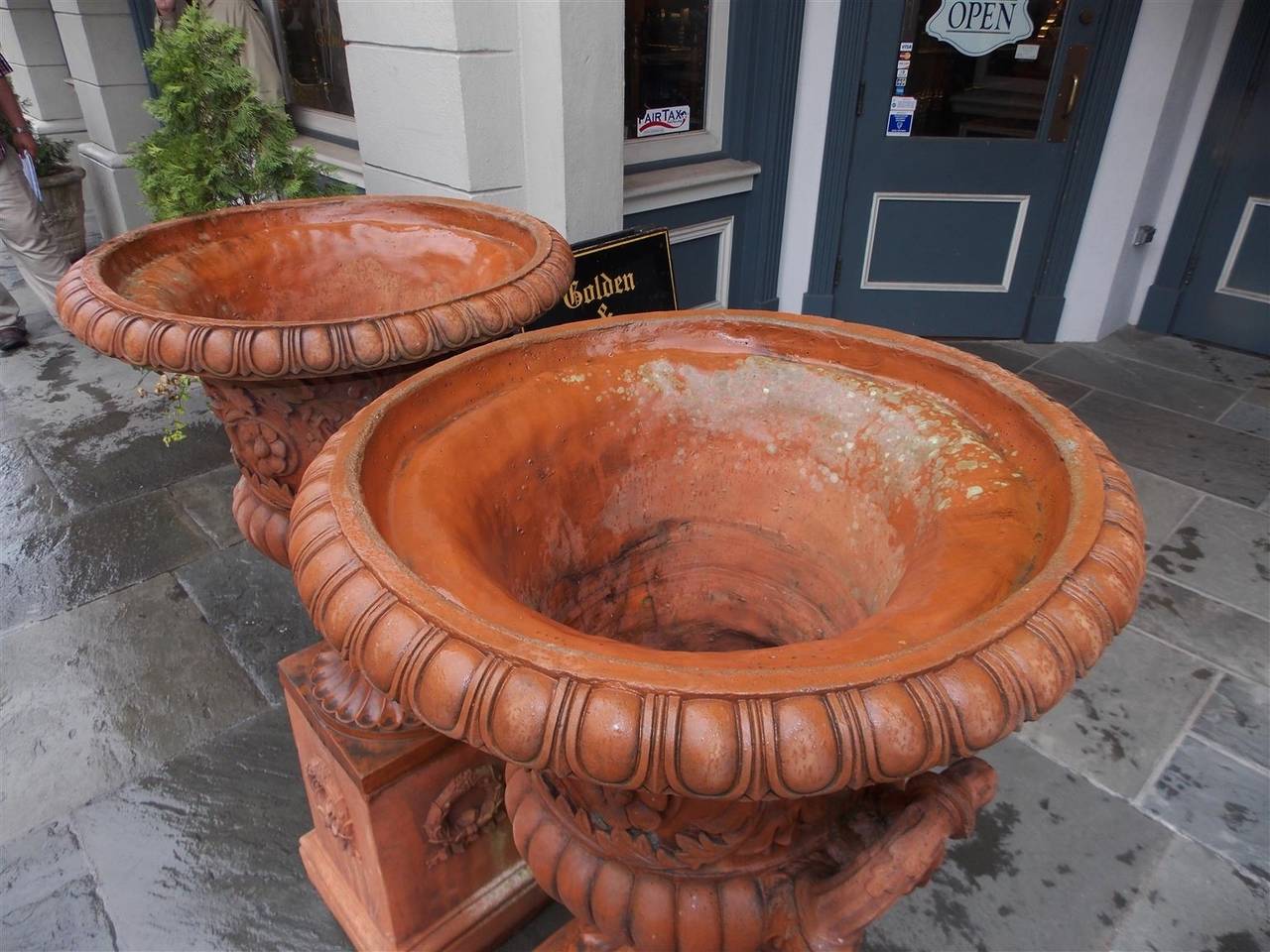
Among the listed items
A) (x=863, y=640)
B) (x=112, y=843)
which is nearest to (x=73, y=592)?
(x=112, y=843)

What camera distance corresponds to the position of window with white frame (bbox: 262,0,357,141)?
13.5 ft

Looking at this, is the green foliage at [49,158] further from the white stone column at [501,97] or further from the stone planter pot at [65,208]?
the white stone column at [501,97]

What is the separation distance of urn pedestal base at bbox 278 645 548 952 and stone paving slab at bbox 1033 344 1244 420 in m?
3.70

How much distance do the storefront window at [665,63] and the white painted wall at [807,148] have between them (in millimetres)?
517

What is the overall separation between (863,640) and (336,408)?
1076 millimetres

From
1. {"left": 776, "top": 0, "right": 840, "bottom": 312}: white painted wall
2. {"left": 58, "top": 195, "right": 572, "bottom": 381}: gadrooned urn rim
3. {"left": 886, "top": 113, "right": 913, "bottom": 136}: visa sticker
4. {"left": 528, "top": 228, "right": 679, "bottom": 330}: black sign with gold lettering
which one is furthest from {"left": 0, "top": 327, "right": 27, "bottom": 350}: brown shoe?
{"left": 886, "top": 113, "right": 913, "bottom": 136}: visa sticker

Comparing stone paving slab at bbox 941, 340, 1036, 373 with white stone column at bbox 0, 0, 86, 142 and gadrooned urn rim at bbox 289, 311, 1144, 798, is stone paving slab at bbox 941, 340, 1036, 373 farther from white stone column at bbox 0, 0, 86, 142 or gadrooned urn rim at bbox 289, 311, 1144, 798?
white stone column at bbox 0, 0, 86, 142

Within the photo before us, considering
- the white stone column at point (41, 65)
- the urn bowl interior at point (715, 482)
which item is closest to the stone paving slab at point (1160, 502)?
the urn bowl interior at point (715, 482)

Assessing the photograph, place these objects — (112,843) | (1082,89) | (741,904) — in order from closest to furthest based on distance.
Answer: (741,904), (112,843), (1082,89)

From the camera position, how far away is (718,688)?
603 mm

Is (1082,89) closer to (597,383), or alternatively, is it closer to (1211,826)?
(1211,826)

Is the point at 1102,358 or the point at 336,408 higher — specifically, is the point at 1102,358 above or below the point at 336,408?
below

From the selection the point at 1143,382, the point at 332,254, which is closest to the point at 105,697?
the point at 332,254

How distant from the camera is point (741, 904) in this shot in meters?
0.97
